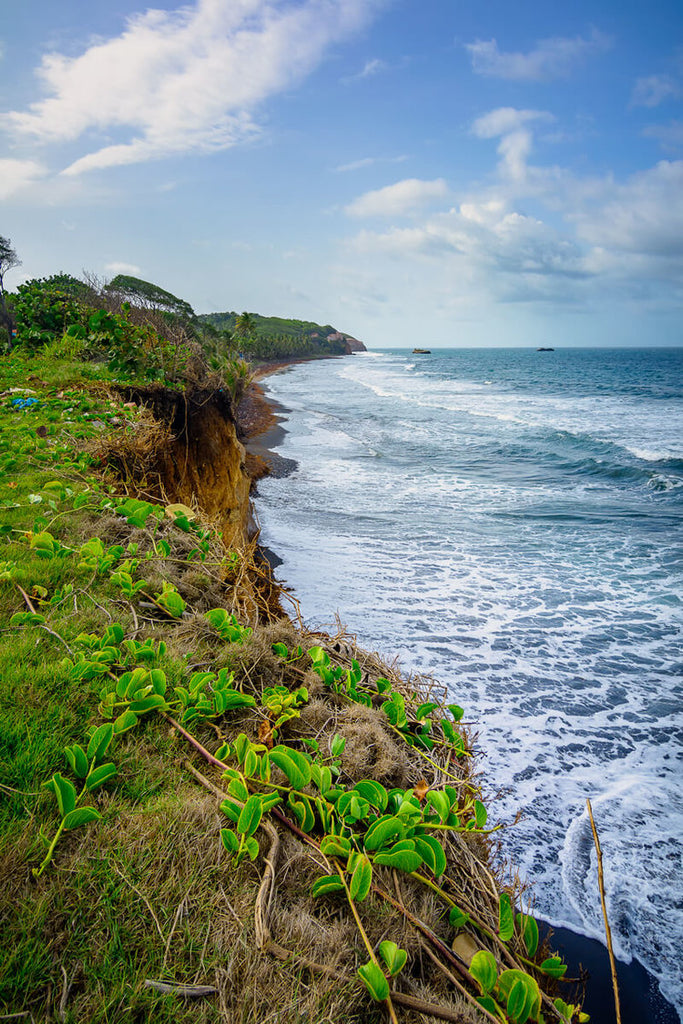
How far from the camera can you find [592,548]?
10117 millimetres

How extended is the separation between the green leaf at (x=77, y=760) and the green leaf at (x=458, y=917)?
1.26 meters

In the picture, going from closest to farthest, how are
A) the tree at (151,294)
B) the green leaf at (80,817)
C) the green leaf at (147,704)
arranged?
the green leaf at (80,817) < the green leaf at (147,704) < the tree at (151,294)

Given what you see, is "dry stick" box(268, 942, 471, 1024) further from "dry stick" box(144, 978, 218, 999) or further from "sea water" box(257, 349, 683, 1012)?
"sea water" box(257, 349, 683, 1012)

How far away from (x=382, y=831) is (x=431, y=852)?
0.17m

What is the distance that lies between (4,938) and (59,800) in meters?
0.32

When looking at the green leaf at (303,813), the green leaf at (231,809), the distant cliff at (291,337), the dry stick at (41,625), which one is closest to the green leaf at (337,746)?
the green leaf at (303,813)

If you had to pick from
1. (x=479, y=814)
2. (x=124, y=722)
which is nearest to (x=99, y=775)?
(x=124, y=722)

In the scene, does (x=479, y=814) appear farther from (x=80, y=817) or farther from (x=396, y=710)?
(x=80, y=817)

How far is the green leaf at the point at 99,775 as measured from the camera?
1.58 meters

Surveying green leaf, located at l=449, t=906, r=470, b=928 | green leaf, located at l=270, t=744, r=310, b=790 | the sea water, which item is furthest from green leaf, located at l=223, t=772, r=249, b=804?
the sea water

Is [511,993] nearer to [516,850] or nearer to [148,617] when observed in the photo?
[148,617]

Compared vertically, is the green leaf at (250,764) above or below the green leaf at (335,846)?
above

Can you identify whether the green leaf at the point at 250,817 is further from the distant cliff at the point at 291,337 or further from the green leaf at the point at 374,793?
the distant cliff at the point at 291,337

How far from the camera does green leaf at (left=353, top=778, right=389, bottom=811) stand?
175cm
